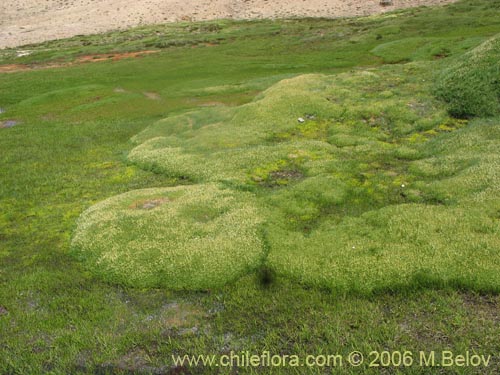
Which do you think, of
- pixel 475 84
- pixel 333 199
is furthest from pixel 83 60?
pixel 333 199

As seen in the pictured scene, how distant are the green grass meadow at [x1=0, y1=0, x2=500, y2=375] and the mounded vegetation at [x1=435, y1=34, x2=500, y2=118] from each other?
0.56 ft

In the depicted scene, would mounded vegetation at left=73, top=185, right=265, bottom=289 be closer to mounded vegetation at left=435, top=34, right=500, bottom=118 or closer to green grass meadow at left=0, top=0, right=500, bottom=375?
green grass meadow at left=0, top=0, right=500, bottom=375

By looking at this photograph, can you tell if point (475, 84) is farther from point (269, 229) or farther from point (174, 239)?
point (174, 239)

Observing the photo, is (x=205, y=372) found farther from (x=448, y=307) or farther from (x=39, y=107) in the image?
(x=39, y=107)

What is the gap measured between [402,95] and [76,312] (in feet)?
119

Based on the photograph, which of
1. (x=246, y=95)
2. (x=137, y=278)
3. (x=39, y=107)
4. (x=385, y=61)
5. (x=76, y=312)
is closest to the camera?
(x=76, y=312)

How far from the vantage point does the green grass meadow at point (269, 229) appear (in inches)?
544

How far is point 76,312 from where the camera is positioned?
16.1 m

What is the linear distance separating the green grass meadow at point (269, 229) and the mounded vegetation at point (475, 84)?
171 millimetres

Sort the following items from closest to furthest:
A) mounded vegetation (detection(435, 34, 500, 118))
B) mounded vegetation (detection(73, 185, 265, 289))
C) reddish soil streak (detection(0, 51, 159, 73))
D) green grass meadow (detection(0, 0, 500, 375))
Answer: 1. green grass meadow (detection(0, 0, 500, 375))
2. mounded vegetation (detection(73, 185, 265, 289))
3. mounded vegetation (detection(435, 34, 500, 118))
4. reddish soil streak (detection(0, 51, 159, 73))

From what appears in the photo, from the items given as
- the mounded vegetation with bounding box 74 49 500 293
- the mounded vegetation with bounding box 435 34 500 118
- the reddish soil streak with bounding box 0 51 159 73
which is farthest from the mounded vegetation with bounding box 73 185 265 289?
the reddish soil streak with bounding box 0 51 159 73

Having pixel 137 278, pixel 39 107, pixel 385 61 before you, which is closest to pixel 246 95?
pixel 385 61

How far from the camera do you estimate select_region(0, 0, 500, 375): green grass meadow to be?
544 inches

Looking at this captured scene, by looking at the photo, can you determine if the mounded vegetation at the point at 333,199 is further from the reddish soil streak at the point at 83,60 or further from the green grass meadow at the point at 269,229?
the reddish soil streak at the point at 83,60
